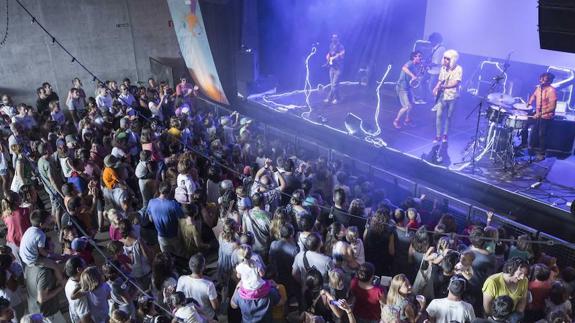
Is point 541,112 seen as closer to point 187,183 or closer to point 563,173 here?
point 563,173

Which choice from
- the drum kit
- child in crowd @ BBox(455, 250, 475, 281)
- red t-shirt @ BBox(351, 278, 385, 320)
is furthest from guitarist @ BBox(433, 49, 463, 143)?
red t-shirt @ BBox(351, 278, 385, 320)

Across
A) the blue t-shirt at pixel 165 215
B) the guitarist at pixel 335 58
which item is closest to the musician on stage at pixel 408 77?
the guitarist at pixel 335 58

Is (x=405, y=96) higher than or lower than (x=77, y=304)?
higher

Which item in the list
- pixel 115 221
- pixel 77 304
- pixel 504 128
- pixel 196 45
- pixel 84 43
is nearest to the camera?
pixel 77 304

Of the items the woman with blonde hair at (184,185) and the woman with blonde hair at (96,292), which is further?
the woman with blonde hair at (184,185)

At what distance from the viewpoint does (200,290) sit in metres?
3.60

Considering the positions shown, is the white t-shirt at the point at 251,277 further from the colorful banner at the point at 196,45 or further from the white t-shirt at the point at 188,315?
the colorful banner at the point at 196,45

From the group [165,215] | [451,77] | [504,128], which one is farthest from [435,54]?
[165,215]

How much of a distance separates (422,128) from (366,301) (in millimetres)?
6597

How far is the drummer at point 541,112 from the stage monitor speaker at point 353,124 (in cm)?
295

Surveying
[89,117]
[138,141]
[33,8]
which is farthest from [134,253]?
[33,8]

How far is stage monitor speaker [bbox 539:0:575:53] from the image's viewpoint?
5.08 meters

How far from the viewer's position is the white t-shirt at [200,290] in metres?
3.60

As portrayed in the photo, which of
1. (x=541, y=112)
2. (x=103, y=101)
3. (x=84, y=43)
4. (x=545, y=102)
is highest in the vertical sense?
(x=84, y=43)
